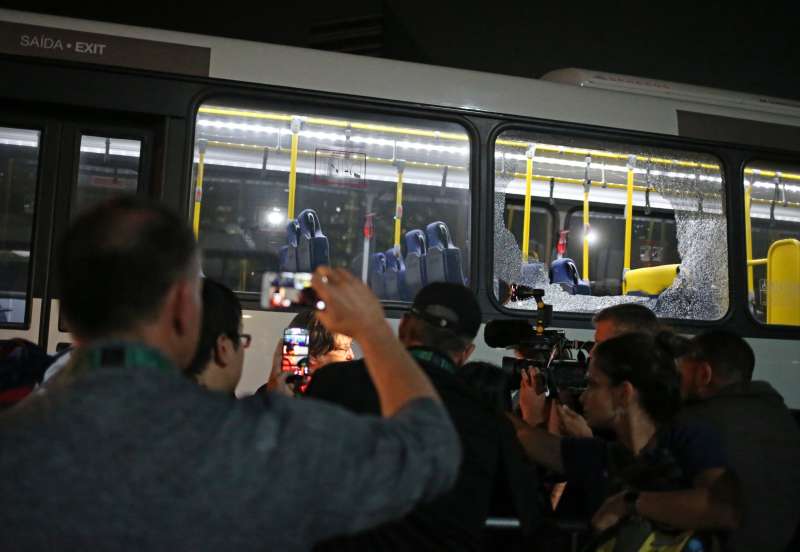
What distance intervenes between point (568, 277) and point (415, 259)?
1.03 metres

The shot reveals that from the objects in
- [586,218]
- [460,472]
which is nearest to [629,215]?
[586,218]

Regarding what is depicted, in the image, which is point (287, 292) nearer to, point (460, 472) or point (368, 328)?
point (368, 328)

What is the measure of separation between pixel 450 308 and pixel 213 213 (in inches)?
109

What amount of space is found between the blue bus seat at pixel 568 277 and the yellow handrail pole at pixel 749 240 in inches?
43.9

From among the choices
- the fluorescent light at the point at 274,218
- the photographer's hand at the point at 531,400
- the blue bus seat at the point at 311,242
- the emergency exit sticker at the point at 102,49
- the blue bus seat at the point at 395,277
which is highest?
the emergency exit sticker at the point at 102,49

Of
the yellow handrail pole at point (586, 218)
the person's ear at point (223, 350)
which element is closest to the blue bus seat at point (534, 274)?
the yellow handrail pole at point (586, 218)

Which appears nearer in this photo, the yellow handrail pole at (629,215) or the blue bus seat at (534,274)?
the blue bus seat at (534,274)

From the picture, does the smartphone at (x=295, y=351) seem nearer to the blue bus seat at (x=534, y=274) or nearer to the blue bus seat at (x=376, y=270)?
the blue bus seat at (x=376, y=270)

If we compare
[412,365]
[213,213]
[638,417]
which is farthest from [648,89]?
[412,365]

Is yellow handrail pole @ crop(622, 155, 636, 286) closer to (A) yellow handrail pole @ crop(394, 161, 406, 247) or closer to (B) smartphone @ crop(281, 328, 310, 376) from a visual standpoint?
(A) yellow handrail pole @ crop(394, 161, 406, 247)

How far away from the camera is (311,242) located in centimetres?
478

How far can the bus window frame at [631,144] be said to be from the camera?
201 inches

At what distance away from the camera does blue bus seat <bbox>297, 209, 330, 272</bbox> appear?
15.6 feet

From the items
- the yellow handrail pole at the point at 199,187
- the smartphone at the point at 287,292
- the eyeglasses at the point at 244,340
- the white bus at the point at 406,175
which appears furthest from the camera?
the yellow handrail pole at the point at 199,187
